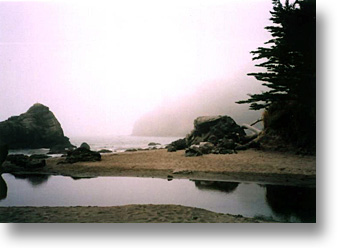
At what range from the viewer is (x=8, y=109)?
475 centimetres

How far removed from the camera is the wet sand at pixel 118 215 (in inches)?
141

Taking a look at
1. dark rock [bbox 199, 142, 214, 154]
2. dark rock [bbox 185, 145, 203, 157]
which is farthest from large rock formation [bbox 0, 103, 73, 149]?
dark rock [bbox 199, 142, 214, 154]

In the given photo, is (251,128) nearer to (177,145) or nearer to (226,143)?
(226,143)

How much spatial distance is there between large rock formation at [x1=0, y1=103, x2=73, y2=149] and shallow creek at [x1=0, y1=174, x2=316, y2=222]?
2.06 ft

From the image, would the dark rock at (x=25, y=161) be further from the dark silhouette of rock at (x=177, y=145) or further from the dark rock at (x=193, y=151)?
the dark rock at (x=193, y=151)

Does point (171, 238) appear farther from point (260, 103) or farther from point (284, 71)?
point (284, 71)

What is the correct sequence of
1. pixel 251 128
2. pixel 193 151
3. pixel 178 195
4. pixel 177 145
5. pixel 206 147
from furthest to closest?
1. pixel 206 147
2. pixel 193 151
3. pixel 177 145
4. pixel 251 128
5. pixel 178 195

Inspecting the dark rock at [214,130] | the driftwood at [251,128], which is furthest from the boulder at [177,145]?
the driftwood at [251,128]

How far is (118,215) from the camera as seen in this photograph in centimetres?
372

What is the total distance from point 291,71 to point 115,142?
3.49m

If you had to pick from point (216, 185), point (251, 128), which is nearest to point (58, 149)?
point (216, 185)

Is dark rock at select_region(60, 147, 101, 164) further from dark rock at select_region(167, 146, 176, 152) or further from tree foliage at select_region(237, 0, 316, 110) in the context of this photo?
tree foliage at select_region(237, 0, 316, 110)

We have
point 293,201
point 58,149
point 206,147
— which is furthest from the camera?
point 206,147

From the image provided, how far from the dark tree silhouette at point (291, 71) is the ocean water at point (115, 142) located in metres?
1.68
